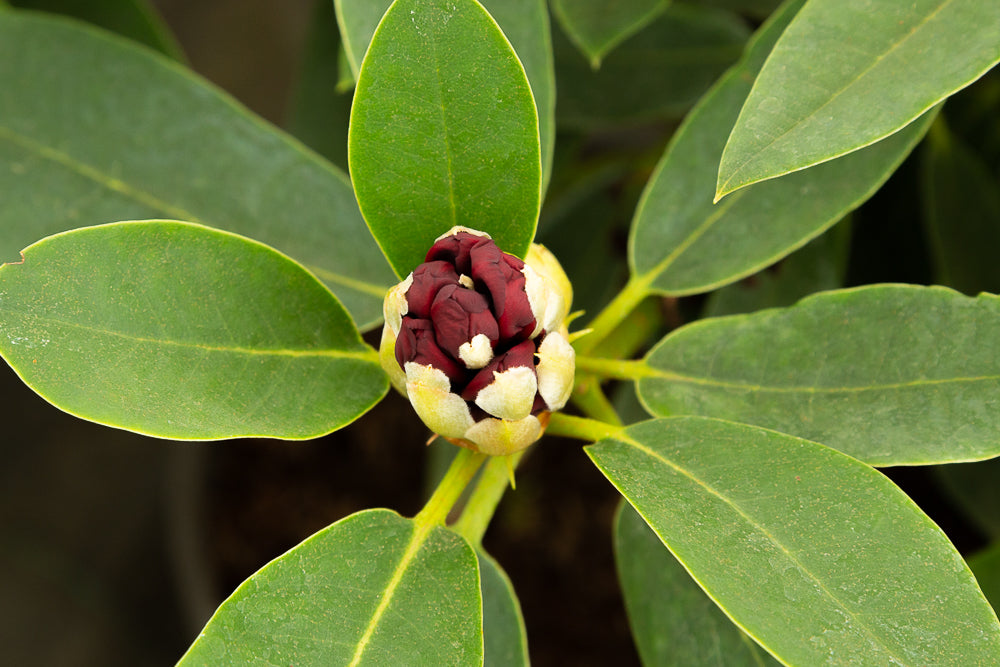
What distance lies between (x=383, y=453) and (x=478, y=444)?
925mm

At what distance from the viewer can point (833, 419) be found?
0.55m

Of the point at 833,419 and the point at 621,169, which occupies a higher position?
the point at 621,169

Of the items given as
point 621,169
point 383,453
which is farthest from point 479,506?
point 383,453

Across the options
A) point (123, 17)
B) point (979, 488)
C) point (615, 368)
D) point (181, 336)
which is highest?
point (123, 17)

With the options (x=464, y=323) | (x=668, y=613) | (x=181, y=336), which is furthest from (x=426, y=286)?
(x=668, y=613)

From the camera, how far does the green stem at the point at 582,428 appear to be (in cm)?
56

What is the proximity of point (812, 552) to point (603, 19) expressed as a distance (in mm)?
429

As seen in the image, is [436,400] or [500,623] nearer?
[436,400]

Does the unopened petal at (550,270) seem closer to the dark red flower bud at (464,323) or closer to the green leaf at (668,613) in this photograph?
the dark red flower bud at (464,323)

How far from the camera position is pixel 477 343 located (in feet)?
1.43

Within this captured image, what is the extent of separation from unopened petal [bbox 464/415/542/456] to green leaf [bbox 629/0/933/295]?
24 cm

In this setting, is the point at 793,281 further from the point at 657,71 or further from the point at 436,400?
the point at 436,400

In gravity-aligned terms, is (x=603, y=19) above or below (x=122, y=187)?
above

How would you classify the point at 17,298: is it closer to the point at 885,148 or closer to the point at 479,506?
the point at 479,506
